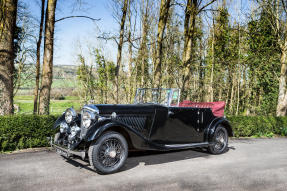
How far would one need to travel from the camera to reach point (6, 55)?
7.61 metres

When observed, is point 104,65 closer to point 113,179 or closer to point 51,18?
point 51,18

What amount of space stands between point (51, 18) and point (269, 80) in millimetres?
17908

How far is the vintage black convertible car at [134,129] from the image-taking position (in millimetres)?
4574

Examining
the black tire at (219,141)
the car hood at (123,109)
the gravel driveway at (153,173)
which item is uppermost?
the car hood at (123,109)

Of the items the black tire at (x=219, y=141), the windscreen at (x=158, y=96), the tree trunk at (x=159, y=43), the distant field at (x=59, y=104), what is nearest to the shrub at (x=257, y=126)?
the tree trunk at (x=159, y=43)

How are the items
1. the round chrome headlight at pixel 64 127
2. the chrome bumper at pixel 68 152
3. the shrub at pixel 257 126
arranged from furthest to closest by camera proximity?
1. the shrub at pixel 257 126
2. the round chrome headlight at pixel 64 127
3. the chrome bumper at pixel 68 152

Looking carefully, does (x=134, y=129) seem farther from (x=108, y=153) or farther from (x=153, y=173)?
(x=153, y=173)

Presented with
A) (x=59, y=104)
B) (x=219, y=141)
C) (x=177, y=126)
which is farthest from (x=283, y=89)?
(x=59, y=104)

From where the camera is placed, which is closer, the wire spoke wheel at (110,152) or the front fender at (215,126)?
the wire spoke wheel at (110,152)

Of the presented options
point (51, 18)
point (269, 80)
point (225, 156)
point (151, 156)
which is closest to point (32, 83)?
point (51, 18)

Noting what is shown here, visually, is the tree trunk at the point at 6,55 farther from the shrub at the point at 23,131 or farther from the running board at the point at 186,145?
the running board at the point at 186,145

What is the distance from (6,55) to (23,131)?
2.68 m

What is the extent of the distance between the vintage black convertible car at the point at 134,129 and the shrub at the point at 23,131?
129 cm

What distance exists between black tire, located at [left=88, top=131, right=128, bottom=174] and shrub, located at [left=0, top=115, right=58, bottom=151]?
2.51m
